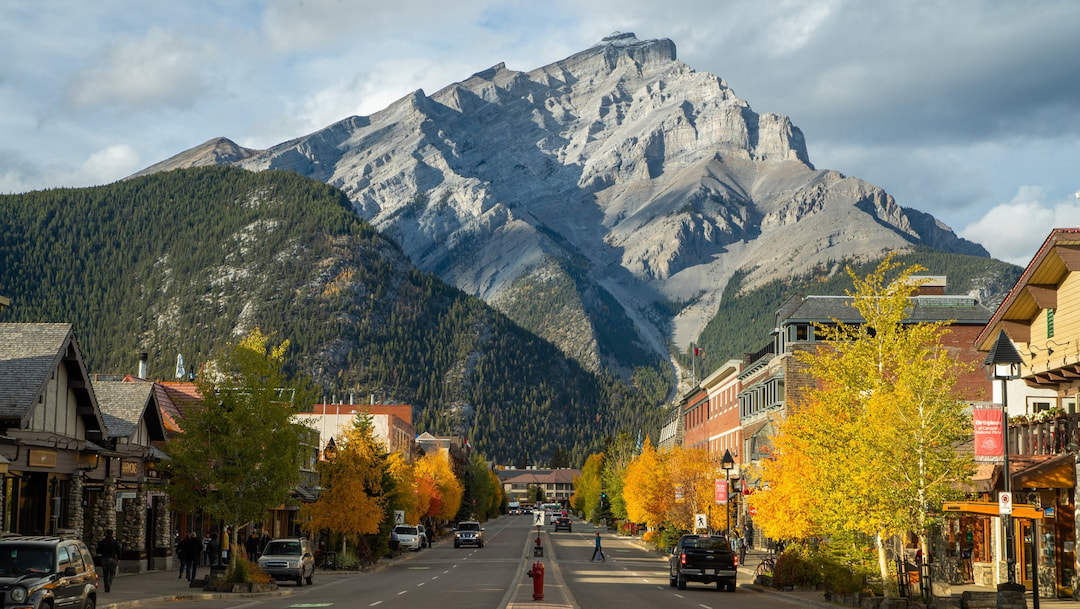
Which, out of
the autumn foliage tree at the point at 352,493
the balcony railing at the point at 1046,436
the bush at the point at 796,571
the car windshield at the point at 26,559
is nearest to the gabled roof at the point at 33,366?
the car windshield at the point at 26,559

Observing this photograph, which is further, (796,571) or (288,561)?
(288,561)

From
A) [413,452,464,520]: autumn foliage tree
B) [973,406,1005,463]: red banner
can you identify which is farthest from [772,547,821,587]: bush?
[413,452,464,520]: autumn foliage tree

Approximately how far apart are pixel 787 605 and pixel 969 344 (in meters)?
38.7

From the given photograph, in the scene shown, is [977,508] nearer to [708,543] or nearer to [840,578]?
[840,578]

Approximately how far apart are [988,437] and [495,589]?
63.2 feet

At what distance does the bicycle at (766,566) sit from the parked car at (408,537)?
114 feet

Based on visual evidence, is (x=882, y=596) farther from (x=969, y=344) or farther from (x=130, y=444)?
(x=969, y=344)

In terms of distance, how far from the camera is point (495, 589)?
40.7m

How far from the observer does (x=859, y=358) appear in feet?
113

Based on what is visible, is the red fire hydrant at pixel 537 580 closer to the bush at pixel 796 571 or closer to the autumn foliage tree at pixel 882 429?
the autumn foliage tree at pixel 882 429

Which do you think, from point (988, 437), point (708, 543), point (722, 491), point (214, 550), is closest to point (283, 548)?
point (214, 550)

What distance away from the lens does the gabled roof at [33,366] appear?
3516cm

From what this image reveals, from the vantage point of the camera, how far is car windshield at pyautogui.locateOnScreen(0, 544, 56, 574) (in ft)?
74.8

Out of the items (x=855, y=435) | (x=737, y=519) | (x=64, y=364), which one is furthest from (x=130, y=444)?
(x=737, y=519)
